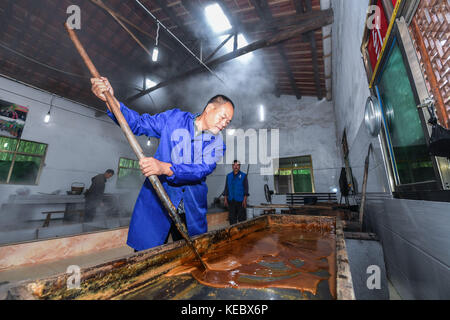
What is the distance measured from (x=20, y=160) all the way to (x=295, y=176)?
1073 centimetres

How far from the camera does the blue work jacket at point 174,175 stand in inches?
54.8

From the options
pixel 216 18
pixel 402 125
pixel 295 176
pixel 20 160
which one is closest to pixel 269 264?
pixel 402 125

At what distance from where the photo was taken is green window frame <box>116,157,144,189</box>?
367 inches

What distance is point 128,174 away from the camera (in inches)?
383

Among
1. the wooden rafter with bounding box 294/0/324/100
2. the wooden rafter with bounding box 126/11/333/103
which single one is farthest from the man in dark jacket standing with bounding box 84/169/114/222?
the wooden rafter with bounding box 294/0/324/100

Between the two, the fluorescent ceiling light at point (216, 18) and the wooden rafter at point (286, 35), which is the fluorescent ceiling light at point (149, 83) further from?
the fluorescent ceiling light at point (216, 18)

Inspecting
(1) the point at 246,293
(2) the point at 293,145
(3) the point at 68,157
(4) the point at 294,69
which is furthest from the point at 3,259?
(2) the point at 293,145

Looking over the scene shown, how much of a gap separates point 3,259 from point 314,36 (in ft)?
25.4

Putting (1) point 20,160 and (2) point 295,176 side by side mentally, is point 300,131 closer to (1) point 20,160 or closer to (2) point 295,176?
(2) point 295,176

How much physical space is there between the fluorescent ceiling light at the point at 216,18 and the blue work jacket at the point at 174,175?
4995mm

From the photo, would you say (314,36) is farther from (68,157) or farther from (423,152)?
(68,157)

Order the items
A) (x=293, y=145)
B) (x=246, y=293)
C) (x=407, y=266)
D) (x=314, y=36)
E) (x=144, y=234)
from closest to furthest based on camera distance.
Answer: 1. (x=246, y=293)
2. (x=144, y=234)
3. (x=407, y=266)
4. (x=314, y=36)
5. (x=293, y=145)

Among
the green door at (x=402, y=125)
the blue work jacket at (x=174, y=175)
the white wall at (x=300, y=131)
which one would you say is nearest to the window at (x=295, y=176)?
the white wall at (x=300, y=131)
